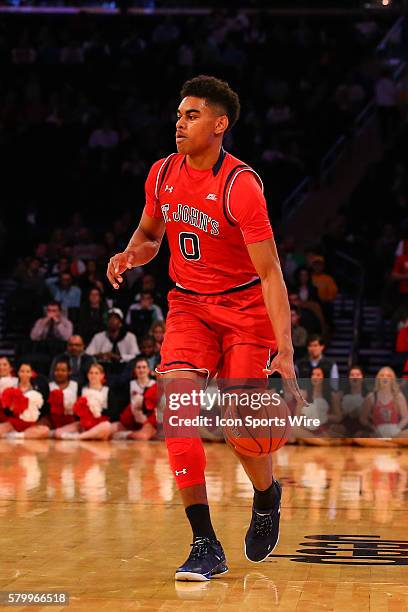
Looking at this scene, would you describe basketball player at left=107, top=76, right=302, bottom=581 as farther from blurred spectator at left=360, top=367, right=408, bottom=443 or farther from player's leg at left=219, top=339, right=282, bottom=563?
blurred spectator at left=360, top=367, right=408, bottom=443

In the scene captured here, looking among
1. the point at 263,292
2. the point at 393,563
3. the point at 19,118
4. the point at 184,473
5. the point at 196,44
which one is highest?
the point at 196,44

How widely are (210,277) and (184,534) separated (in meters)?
1.95

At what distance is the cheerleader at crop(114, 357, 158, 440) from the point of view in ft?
44.1

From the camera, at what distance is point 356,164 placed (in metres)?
20.0

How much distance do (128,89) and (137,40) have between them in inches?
45.0

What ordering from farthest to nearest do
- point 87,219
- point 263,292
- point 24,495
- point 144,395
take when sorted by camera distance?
point 87,219 → point 144,395 → point 24,495 → point 263,292

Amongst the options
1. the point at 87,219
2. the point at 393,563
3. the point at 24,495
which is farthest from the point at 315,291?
the point at 393,563

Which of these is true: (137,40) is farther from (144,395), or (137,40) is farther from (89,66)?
(144,395)

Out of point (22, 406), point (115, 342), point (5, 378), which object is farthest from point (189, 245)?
point (115, 342)

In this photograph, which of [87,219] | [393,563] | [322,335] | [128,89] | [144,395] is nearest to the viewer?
[393,563]

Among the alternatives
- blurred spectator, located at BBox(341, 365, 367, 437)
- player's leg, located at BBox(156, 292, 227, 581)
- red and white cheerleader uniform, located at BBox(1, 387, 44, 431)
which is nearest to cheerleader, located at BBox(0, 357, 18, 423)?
red and white cheerleader uniform, located at BBox(1, 387, 44, 431)

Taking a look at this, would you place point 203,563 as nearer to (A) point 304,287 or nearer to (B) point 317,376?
(B) point 317,376

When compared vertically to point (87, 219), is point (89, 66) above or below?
above

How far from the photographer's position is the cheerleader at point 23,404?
13641mm
